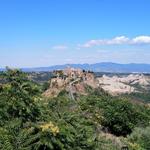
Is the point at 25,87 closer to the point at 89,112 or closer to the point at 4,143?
the point at 4,143

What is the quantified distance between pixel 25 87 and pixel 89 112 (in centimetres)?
2491

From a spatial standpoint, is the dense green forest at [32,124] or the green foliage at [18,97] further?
the green foliage at [18,97]

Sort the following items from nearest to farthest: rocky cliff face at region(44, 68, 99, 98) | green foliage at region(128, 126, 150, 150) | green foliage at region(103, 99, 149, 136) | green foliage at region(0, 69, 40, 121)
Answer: green foliage at region(0, 69, 40, 121) < green foliage at region(128, 126, 150, 150) < green foliage at region(103, 99, 149, 136) < rocky cliff face at region(44, 68, 99, 98)

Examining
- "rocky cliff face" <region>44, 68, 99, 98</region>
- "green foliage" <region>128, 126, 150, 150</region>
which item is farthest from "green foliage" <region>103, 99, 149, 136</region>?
"rocky cliff face" <region>44, 68, 99, 98</region>

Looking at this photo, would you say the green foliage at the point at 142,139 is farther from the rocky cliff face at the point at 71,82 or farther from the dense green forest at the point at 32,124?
the rocky cliff face at the point at 71,82

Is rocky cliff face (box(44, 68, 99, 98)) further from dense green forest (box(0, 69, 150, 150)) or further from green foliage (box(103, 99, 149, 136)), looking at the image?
dense green forest (box(0, 69, 150, 150))

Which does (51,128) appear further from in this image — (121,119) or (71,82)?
(71,82)

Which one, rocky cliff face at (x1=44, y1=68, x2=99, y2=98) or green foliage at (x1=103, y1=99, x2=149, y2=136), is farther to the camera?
rocky cliff face at (x1=44, y1=68, x2=99, y2=98)

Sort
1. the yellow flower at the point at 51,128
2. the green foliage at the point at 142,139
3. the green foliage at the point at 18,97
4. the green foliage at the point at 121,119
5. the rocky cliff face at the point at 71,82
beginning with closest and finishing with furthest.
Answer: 1. the yellow flower at the point at 51,128
2. the green foliage at the point at 18,97
3. the green foliage at the point at 142,139
4. the green foliage at the point at 121,119
5. the rocky cliff face at the point at 71,82

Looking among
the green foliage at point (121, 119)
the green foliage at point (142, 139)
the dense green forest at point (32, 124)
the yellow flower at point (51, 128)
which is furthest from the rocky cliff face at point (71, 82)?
the yellow flower at point (51, 128)

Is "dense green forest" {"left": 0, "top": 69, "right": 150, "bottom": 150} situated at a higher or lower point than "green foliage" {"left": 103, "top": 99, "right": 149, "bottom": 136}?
higher

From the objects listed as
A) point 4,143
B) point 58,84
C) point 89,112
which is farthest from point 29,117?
point 58,84

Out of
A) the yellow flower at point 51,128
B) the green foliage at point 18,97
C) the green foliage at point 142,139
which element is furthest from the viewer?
the green foliage at point 142,139

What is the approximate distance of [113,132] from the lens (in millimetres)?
49375
